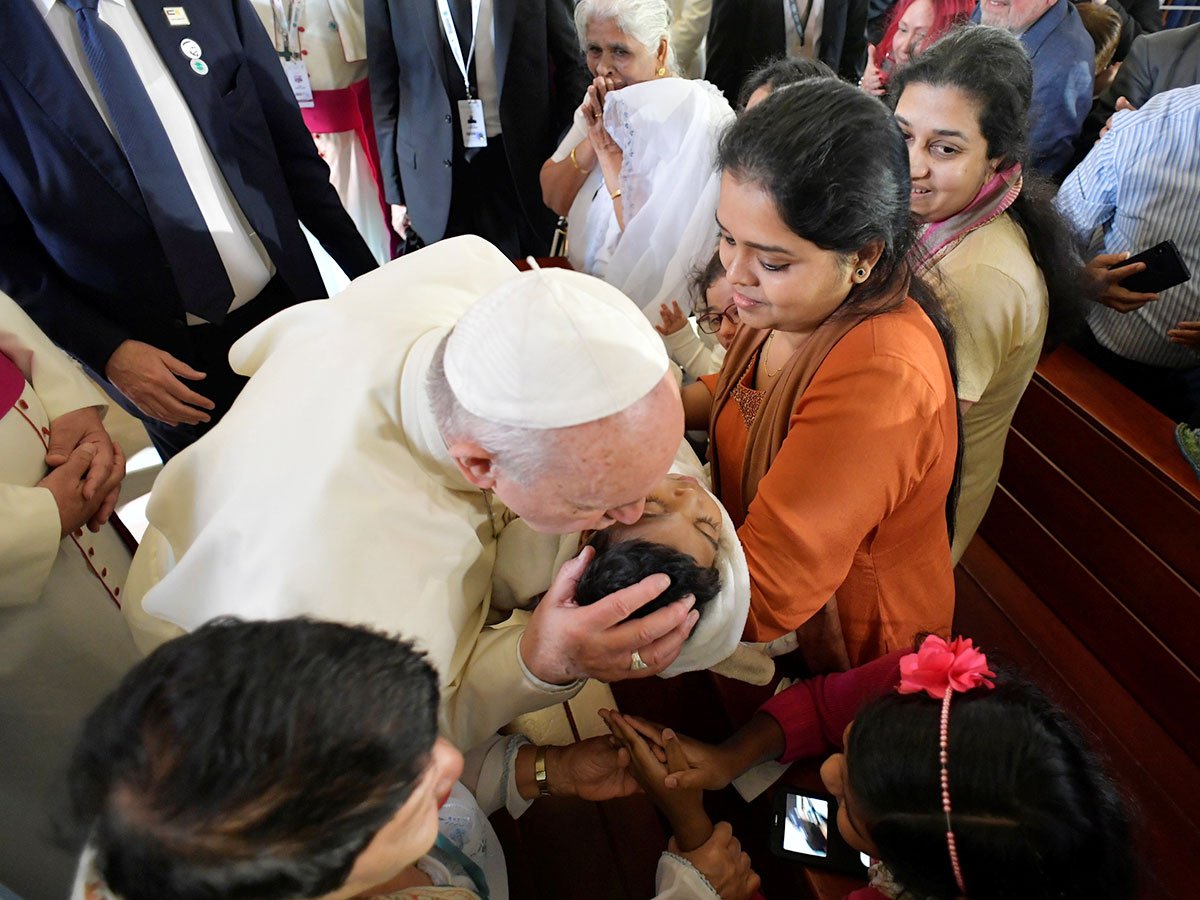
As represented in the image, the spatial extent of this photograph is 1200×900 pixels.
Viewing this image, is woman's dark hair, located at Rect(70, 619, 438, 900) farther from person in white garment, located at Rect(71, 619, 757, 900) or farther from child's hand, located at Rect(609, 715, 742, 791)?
child's hand, located at Rect(609, 715, 742, 791)

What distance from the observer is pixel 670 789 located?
141 centimetres

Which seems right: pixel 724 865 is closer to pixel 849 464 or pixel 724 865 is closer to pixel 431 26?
pixel 849 464

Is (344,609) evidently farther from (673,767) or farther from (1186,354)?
(1186,354)

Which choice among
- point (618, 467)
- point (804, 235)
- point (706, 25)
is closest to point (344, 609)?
point (618, 467)

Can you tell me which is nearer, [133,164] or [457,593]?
[457,593]

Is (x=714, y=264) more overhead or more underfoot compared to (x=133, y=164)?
more underfoot

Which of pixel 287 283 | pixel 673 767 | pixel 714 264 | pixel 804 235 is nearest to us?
pixel 804 235

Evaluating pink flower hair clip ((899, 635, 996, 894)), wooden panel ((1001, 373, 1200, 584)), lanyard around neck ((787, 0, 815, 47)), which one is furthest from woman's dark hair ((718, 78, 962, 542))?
lanyard around neck ((787, 0, 815, 47))

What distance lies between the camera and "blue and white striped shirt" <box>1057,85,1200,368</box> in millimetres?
2307

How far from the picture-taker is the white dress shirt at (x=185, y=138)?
6.34 ft

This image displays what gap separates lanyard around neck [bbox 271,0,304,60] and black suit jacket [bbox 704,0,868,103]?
221 cm

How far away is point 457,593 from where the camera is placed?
128 cm

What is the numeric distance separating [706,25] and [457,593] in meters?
4.09

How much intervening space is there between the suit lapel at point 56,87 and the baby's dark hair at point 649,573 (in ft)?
5.94
